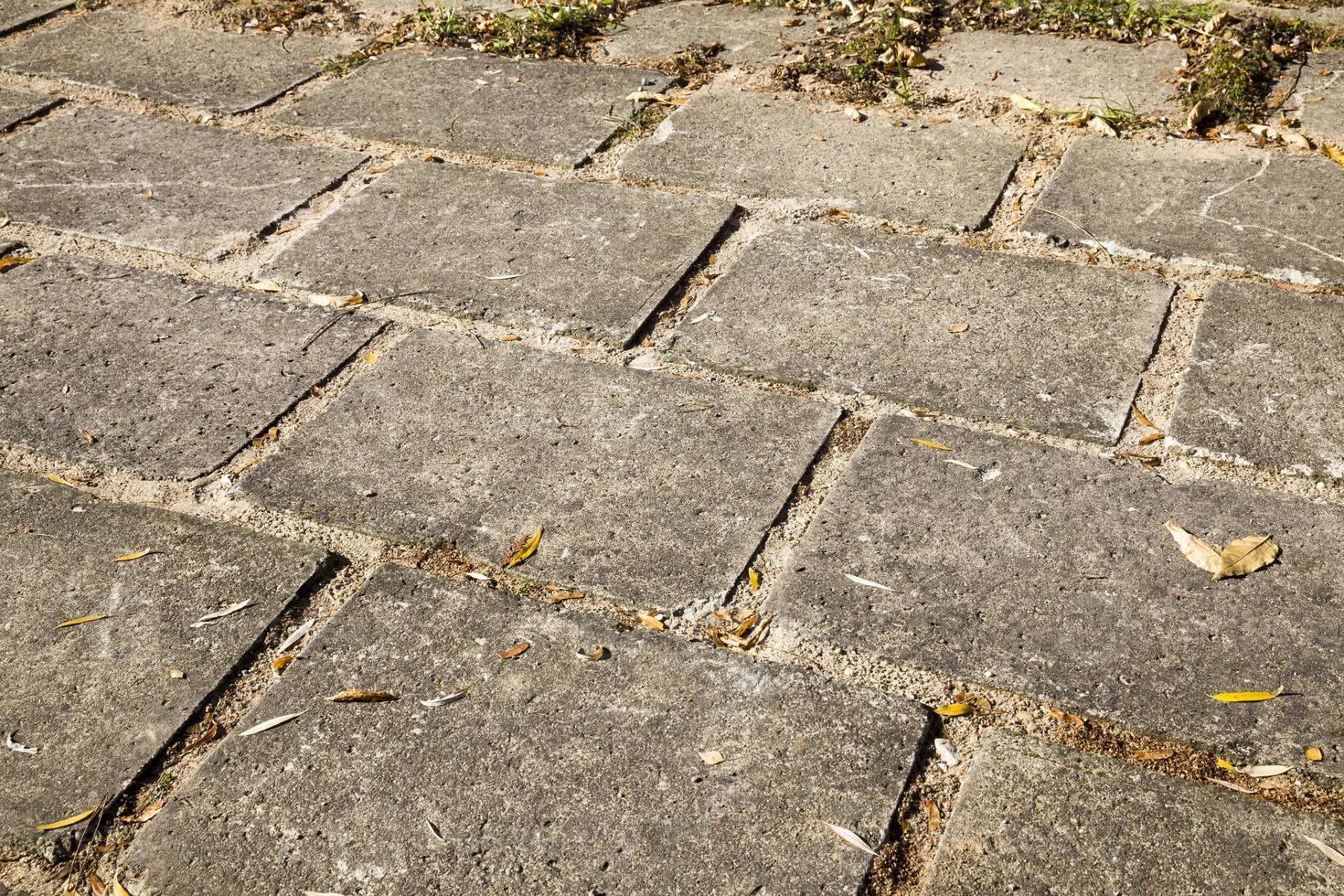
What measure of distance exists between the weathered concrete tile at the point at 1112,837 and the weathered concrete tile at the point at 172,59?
3.00 meters

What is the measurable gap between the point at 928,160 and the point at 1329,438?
1.30 metres

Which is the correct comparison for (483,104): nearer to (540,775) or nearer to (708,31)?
(708,31)

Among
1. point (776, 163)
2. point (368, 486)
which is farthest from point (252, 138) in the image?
point (368, 486)

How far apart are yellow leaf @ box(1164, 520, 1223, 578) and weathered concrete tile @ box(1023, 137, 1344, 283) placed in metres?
0.92

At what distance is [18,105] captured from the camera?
147 inches

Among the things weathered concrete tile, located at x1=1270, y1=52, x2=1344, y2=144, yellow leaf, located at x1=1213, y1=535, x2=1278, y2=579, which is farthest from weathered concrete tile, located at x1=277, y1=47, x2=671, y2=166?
yellow leaf, located at x1=1213, y1=535, x2=1278, y2=579

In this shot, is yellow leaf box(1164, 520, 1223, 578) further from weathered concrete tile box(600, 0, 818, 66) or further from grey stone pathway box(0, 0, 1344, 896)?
weathered concrete tile box(600, 0, 818, 66)

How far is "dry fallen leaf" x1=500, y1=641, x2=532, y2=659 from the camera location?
185 centimetres

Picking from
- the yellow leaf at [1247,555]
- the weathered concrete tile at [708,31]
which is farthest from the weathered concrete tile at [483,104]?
the yellow leaf at [1247,555]

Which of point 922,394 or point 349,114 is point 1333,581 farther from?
point 349,114

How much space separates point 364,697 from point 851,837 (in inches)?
28.4

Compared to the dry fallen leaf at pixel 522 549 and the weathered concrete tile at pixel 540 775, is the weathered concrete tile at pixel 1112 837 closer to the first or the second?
the weathered concrete tile at pixel 540 775

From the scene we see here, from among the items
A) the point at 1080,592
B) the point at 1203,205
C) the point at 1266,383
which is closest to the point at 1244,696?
the point at 1080,592

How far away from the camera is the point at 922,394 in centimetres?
235
